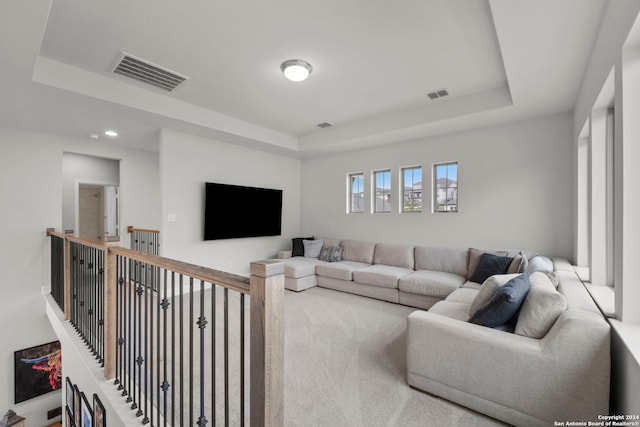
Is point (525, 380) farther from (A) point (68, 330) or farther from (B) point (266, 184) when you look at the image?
(B) point (266, 184)

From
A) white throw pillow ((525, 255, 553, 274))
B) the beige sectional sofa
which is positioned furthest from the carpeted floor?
white throw pillow ((525, 255, 553, 274))

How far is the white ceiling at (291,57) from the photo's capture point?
2.10 m

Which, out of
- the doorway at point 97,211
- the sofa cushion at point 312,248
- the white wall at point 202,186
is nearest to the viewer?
the white wall at point 202,186

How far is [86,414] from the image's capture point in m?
2.35

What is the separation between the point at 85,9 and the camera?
7.02 feet

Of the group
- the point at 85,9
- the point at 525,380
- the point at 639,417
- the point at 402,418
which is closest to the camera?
the point at 639,417

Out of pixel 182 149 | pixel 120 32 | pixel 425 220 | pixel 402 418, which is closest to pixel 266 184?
pixel 182 149

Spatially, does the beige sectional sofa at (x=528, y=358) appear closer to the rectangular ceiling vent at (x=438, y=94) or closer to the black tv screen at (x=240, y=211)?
the rectangular ceiling vent at (x=438, y=94)

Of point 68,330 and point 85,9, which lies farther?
point 68,330

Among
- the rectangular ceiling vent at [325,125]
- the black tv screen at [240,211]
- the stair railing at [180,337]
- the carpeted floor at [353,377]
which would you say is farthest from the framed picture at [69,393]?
the rectangular ceiling vent at [325,125]

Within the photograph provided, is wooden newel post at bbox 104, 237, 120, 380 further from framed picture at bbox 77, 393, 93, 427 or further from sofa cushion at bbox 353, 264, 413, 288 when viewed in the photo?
sofa cushion at bbox 353, 264, 413, 288

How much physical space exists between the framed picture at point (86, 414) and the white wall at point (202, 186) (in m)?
2.13

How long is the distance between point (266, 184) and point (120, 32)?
355 centimetres

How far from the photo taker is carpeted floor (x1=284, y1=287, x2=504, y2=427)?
1820 mm
